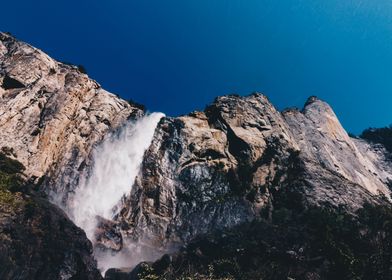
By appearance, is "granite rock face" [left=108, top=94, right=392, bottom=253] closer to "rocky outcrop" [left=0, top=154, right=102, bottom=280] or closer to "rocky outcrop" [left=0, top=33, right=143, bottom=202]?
"rocky outcrop" [left=0, top=33, right=143, bottom=202]

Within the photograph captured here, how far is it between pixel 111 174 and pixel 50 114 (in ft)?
43.4

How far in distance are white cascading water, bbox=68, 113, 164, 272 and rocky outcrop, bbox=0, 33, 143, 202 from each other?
6.00 feet

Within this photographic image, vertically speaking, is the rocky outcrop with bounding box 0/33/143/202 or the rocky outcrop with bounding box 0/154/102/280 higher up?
the rocky outcrop with bounding box 0/33/143/202

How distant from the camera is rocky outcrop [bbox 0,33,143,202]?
65.4 m

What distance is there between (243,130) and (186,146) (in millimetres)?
12117

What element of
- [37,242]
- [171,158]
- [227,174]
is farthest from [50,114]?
[37,242]

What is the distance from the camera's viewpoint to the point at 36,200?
5044 centimetres

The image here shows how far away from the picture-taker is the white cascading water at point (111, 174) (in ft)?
213

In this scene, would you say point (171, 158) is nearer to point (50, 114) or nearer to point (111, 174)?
point (111, 174)

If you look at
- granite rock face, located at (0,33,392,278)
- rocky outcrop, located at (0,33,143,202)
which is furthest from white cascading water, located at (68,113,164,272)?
rocky outcrop, located at (0,33,143,202)

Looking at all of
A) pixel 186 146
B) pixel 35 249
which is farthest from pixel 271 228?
pixel 35 249

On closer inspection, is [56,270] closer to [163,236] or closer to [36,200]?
[36,200]

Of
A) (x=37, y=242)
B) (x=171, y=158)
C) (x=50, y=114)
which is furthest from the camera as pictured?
(x=171, y=158)

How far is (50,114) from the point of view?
7112 centimetres
